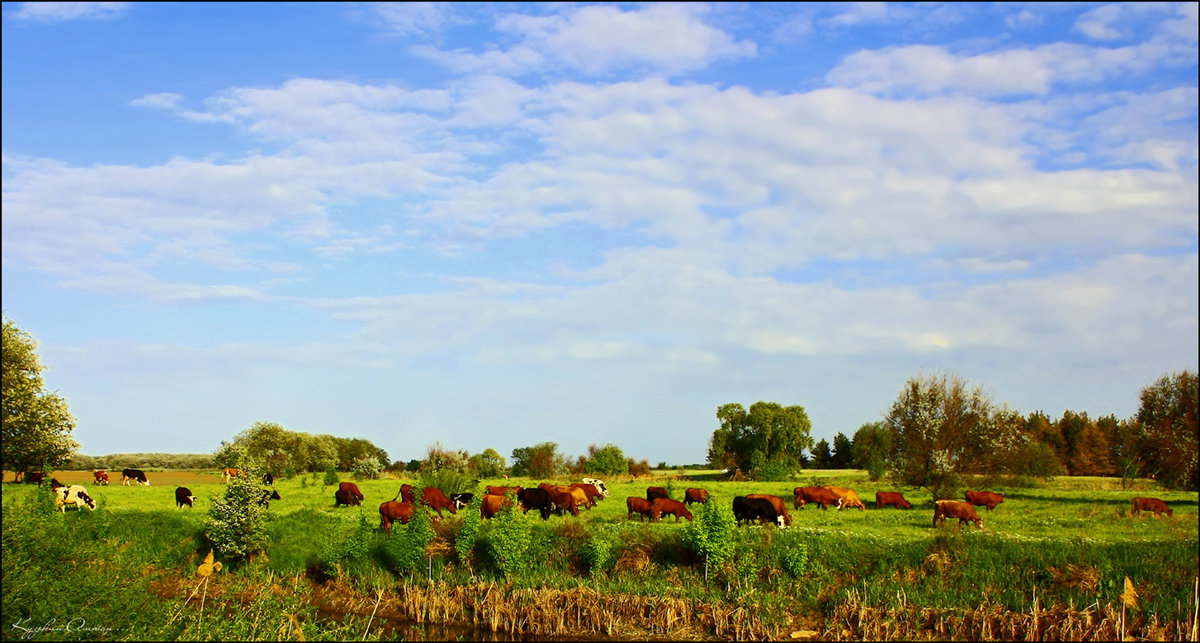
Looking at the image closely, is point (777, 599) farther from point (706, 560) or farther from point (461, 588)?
point (461, 588)

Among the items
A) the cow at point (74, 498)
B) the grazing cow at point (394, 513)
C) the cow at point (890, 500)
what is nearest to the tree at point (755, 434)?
the cow at point (890, 500)

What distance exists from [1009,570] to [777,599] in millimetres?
7110

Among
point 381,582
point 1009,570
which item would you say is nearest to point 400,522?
point 381,582

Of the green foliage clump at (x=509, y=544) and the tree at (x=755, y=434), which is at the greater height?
the tree at (x=755, y=434)

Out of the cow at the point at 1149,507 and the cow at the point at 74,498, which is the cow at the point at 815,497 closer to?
the cow at the point at 1149,507

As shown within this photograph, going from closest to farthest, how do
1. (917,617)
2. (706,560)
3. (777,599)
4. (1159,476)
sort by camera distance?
1. (917,617)
2. (777,599)
3. (706,560)
4. (1159,476)

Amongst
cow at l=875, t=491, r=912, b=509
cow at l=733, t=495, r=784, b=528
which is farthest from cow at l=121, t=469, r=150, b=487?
cow at l=875, t=491, r=912, b=509

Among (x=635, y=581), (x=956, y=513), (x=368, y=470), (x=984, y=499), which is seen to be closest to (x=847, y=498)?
(x=984, y=499)

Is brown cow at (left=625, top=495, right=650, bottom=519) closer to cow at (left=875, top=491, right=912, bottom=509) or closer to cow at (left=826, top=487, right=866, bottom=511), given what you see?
cow at (left=826, top=487, right=866, bottom=511)

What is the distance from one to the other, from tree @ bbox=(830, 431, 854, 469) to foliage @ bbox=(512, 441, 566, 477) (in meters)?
26.3

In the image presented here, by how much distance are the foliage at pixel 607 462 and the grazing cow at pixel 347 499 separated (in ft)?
73.0

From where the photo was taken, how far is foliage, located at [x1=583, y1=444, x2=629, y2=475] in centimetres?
5972

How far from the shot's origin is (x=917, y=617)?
2348 cm

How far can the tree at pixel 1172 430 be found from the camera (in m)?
45.4
